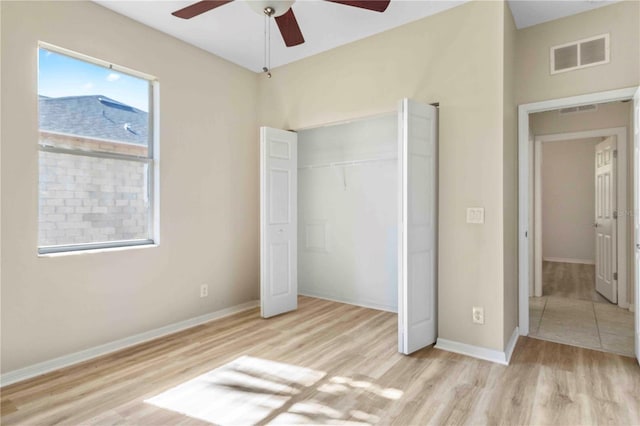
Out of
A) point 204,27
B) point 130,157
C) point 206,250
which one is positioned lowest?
point 206,250

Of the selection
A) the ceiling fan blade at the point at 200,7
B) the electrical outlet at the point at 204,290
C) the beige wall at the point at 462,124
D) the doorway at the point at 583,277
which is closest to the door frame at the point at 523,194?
the doorway at the point at 583,277

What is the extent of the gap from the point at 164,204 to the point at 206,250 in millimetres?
706

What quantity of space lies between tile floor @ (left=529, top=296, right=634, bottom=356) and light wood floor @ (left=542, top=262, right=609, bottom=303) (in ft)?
1.16

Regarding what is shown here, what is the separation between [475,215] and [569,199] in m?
5.98

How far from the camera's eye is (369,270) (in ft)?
14.3

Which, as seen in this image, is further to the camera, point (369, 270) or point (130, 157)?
point (369, 270)

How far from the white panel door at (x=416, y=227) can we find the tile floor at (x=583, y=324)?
127 centimetres

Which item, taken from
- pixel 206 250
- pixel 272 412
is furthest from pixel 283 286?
pixel 272 412

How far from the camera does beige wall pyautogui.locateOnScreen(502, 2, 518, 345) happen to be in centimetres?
279

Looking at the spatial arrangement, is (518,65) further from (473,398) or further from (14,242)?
(14,242)

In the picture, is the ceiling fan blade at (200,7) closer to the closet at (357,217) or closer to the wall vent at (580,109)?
the closet at (357,217)

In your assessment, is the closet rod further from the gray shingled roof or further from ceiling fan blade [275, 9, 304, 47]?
the gray shingled roof

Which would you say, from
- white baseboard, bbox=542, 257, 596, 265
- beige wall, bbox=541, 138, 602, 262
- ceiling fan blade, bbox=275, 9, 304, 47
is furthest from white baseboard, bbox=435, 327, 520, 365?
beige wall, bbox=541, 138, 602, 262

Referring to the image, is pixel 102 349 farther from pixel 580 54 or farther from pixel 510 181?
pixel 580 54
